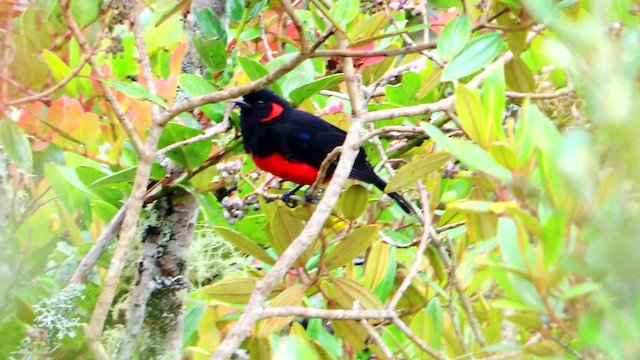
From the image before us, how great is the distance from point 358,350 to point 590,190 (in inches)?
42.6

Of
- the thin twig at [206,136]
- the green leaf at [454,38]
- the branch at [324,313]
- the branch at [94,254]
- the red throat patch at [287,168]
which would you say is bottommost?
the red throat patch at [287,168]

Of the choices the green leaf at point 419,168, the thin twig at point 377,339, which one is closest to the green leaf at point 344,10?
the green leaf at point 419,168

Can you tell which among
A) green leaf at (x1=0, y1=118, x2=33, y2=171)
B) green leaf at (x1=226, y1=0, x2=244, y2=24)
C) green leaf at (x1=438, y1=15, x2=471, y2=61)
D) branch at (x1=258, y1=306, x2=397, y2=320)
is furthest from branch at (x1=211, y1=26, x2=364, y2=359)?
green leaf at (x1=0, y1=118, x2=33, y2=171)

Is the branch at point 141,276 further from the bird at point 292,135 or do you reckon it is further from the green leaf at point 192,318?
the bird at point 292,135

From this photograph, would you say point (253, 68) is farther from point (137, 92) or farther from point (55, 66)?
point (55, 66)

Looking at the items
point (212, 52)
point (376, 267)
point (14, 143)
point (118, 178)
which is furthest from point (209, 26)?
point (376, 267)

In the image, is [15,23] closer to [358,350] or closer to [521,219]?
[358,350]

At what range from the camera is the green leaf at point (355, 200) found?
1647 mm

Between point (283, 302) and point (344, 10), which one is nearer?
point (283, 302)

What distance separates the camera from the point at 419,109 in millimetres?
1438

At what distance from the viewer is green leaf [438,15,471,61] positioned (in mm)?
1485

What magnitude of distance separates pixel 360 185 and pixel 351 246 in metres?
0.15

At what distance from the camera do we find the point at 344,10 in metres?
1.55

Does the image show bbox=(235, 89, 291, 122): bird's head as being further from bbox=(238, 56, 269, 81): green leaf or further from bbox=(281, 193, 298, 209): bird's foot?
bbox=(238, 56, 269, 81): green leaf
